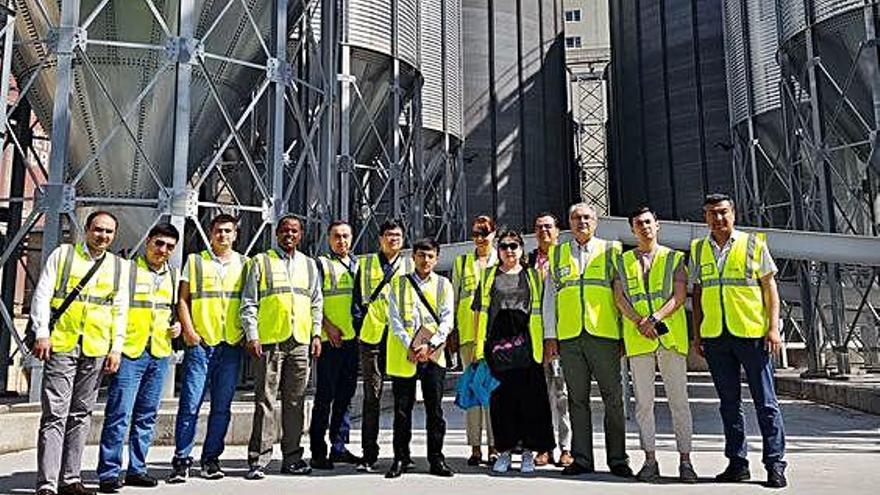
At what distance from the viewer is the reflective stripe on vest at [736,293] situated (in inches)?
191

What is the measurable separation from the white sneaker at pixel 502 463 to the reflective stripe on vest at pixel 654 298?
1097 millimetres

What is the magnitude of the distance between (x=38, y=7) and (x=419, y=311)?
18.5 ft

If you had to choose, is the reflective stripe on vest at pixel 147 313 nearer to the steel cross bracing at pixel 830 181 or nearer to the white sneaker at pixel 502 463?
the white sneaker at pixel 502 463

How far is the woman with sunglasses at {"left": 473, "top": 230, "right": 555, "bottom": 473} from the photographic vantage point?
17.2ft

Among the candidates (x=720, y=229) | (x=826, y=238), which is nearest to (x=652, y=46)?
(x=826, y=238)

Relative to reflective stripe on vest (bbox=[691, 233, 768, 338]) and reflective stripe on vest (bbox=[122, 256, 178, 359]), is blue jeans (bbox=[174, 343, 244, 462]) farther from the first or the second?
reflective stripe on vest (bbox=[691, 233, 768, 338])

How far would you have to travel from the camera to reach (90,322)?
445cm

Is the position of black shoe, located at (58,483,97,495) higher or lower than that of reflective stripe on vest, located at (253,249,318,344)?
lower

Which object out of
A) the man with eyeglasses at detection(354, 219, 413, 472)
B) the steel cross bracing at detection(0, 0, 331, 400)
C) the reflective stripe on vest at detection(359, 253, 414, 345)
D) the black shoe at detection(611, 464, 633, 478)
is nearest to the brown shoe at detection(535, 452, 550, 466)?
the black shoe at detection(611, 464, 633, 478)

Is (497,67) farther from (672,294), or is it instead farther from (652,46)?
(672,294)

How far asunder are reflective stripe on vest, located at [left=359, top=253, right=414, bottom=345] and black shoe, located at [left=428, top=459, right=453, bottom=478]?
0.94 meters

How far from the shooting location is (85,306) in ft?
14.6

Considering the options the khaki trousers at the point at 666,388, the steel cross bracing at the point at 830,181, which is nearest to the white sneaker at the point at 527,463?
the khaki trousers at the point at 666,388

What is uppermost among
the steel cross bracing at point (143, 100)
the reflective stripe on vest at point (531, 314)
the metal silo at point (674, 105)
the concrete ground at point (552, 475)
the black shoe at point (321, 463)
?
the metal silo at point (674, 105)
